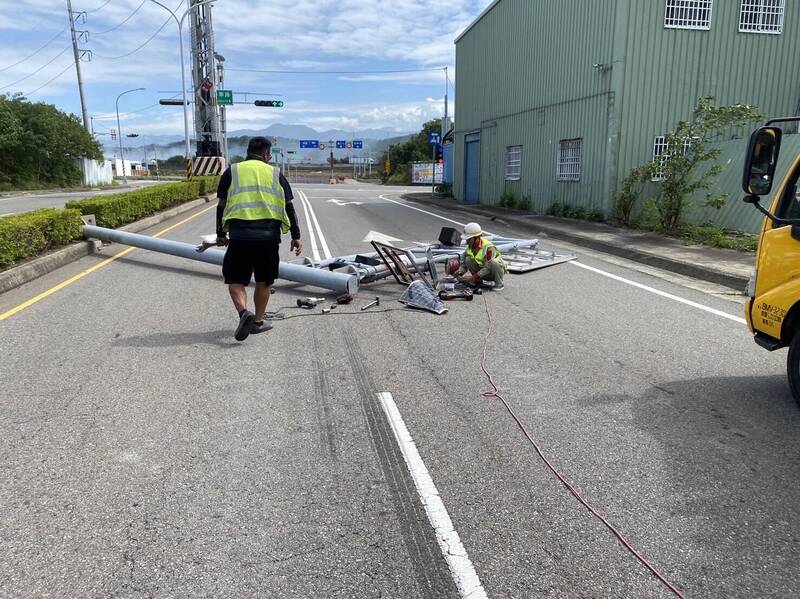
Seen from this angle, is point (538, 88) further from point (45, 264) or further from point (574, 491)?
point (574, 491)

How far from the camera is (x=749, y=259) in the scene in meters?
10.6

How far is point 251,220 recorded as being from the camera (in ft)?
19.8

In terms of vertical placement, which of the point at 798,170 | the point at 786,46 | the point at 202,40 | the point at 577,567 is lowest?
the point at 577,567

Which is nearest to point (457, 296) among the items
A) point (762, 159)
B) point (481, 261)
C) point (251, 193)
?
point (481, 261)

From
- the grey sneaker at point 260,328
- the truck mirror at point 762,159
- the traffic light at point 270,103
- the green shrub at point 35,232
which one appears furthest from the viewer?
the traffic light at point 270,103

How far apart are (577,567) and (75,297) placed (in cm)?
753

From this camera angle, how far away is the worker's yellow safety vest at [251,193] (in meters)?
6.00

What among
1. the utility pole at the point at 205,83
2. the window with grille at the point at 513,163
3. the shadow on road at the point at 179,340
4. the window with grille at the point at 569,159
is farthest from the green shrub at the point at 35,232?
the utility pole at the point at 205,83

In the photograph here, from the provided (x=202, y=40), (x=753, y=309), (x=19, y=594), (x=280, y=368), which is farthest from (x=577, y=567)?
(x=202, y=40)

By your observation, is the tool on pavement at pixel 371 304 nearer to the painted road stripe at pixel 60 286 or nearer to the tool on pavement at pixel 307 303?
the tool on pavement at pixel 307 303

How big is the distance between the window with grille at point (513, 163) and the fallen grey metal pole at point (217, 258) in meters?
14.4

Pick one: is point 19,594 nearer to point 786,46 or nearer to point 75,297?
point 75,297

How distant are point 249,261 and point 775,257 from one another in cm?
442

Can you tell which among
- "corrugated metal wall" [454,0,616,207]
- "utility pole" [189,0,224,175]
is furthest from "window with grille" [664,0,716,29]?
"utility pole" [189,0,224,175]
